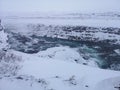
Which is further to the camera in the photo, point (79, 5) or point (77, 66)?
point (79, 5)

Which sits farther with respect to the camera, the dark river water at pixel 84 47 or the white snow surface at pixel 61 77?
A: the dark river water at pixel 84 47

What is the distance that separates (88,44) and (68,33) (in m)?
1.79

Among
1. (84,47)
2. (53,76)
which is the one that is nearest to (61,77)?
(53,76)

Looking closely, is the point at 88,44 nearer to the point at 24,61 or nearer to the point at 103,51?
the point at 103,51

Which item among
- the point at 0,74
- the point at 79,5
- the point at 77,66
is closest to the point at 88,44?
the point at 79,5

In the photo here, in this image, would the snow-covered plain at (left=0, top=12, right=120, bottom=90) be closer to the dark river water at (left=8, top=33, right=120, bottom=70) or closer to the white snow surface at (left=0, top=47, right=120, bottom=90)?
the white snow surface at (left=0, top=47, right=120, bottom=90)

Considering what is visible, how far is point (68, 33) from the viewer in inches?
287

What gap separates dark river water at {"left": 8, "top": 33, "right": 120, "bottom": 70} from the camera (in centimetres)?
439

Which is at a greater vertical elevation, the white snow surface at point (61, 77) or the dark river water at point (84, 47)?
the dark river water at point (84, 47)

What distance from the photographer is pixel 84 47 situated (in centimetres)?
534

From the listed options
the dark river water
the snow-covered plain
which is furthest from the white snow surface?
the dark river water

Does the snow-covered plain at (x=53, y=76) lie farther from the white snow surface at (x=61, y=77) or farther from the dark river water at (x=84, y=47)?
the dark river water at (x=84, y=47)

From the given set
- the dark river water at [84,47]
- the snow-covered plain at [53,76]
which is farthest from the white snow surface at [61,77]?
the dark river water at [84,47]

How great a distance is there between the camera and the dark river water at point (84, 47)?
173 inches
